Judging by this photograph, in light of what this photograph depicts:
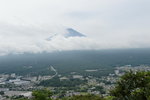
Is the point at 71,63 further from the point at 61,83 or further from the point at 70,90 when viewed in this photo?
the point at 70,90

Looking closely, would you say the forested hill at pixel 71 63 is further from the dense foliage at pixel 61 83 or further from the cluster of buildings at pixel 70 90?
the dense foliage at pixel 61 83

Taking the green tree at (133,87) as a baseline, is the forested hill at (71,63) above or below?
below

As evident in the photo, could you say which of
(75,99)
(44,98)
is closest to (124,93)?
(44,98)

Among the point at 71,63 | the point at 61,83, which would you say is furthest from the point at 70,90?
the point at 71,63

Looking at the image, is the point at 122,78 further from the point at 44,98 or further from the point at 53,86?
the point at 53,86

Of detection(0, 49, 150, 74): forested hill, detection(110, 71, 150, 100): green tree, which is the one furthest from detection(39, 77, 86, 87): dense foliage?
detection(110, 71, 150, 100): green tree

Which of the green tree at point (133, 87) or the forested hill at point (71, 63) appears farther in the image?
the forested hill at point (71, 63)

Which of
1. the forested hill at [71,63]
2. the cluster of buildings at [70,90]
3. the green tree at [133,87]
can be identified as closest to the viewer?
the green tree at [133,87]

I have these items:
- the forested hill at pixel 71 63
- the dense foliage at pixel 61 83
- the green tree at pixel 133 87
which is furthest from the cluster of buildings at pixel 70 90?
the green tree at pixel 133 87

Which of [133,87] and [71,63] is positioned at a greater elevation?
[133,87]

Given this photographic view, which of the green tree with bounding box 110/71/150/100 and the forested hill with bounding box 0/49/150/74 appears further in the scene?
the forested hill with bounding box 0/49/150/74

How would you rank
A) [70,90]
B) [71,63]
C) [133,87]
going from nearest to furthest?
[133,87]
[70,90]
[71,63]

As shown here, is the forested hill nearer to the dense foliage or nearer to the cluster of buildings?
the cluster of buildings
